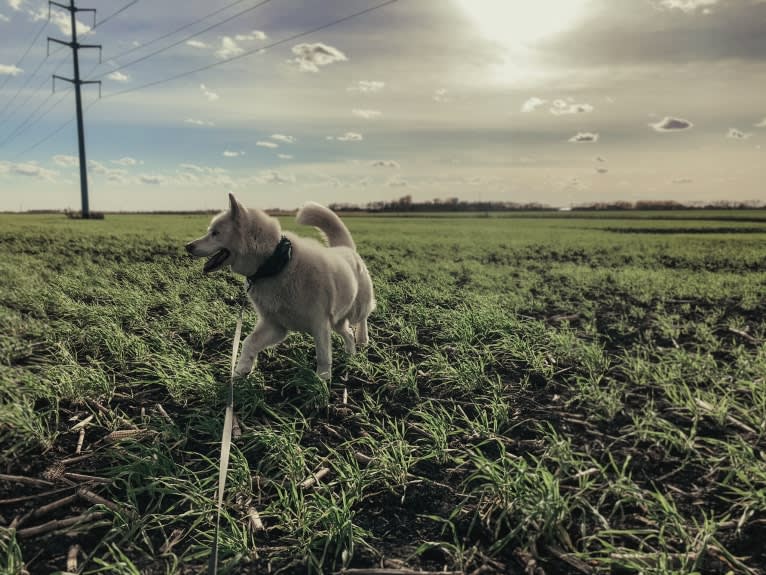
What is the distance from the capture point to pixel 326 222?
5.05 metres

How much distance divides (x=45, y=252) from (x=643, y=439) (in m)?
14.8

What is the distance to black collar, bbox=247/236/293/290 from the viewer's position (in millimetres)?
3629

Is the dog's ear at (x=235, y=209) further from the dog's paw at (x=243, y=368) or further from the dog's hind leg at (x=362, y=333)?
the dog's hind leg at (x=362, y=333)

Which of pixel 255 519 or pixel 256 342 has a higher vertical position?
pixel 256 342

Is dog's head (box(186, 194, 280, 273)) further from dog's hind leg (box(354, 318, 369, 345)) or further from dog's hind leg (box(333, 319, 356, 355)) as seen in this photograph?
dog's hind leg (box(354, 318, 369, 345))

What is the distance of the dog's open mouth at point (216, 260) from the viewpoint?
3.47m

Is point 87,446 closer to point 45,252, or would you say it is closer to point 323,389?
point 323,389

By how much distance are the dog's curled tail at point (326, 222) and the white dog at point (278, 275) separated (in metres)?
0.66

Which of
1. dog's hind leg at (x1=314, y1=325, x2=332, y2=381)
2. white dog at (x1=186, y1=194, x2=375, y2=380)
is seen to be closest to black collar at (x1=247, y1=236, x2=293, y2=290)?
white dog at (x1=186, y1=194, x2=375, y2=380)

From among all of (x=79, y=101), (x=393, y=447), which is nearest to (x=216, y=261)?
(x=393, y=447)

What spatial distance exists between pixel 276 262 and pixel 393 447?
165 centimetres

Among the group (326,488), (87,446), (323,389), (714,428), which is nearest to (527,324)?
(714,428)

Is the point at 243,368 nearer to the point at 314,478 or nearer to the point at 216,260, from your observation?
the point at 216,260

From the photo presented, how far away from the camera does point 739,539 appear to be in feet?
7.56
